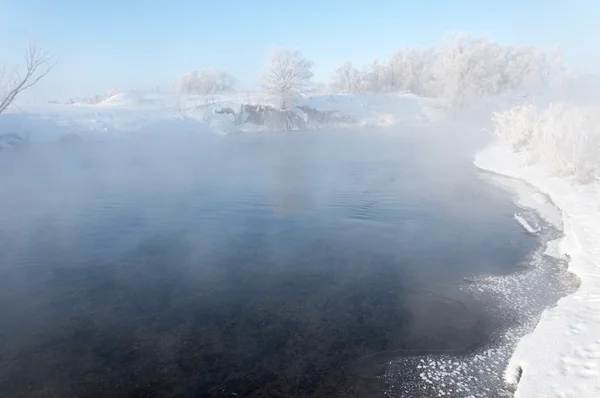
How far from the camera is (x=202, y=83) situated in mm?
89250

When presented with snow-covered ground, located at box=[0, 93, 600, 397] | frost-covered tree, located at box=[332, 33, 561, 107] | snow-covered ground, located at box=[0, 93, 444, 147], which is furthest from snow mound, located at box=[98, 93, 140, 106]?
frost-covered tree, located at box=[332, 33, 561, 107]

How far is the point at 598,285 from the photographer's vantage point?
8.35 metres

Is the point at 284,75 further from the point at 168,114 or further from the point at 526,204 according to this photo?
the point at 526,204

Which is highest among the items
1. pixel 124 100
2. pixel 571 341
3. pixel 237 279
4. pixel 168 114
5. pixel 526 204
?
pixel 124 100

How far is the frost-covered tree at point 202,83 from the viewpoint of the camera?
88562mm

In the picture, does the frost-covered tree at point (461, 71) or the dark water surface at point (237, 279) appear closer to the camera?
the dark water surface at point (237, 279)

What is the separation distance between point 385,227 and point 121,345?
859 centimetres

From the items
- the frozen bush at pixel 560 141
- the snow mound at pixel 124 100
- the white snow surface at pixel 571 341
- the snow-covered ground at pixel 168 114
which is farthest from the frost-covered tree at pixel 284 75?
the white snow surface at pixel 571 341

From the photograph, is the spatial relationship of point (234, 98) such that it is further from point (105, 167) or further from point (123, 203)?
point (123, 203)

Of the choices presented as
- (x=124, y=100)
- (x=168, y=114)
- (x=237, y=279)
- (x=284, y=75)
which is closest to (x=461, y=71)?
(x=284, y=75)

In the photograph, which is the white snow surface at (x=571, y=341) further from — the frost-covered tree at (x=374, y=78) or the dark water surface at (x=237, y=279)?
the frost-covered tree at (x=374, y=78)

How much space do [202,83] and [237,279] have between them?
85948 mm

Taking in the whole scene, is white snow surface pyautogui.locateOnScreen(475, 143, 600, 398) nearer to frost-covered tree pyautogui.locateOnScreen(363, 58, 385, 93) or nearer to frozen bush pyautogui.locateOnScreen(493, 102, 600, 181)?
frozen bush pyautogui.locateOnScreen(493, 102, 600, 181)

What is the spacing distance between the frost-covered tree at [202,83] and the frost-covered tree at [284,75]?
33.9 meters
